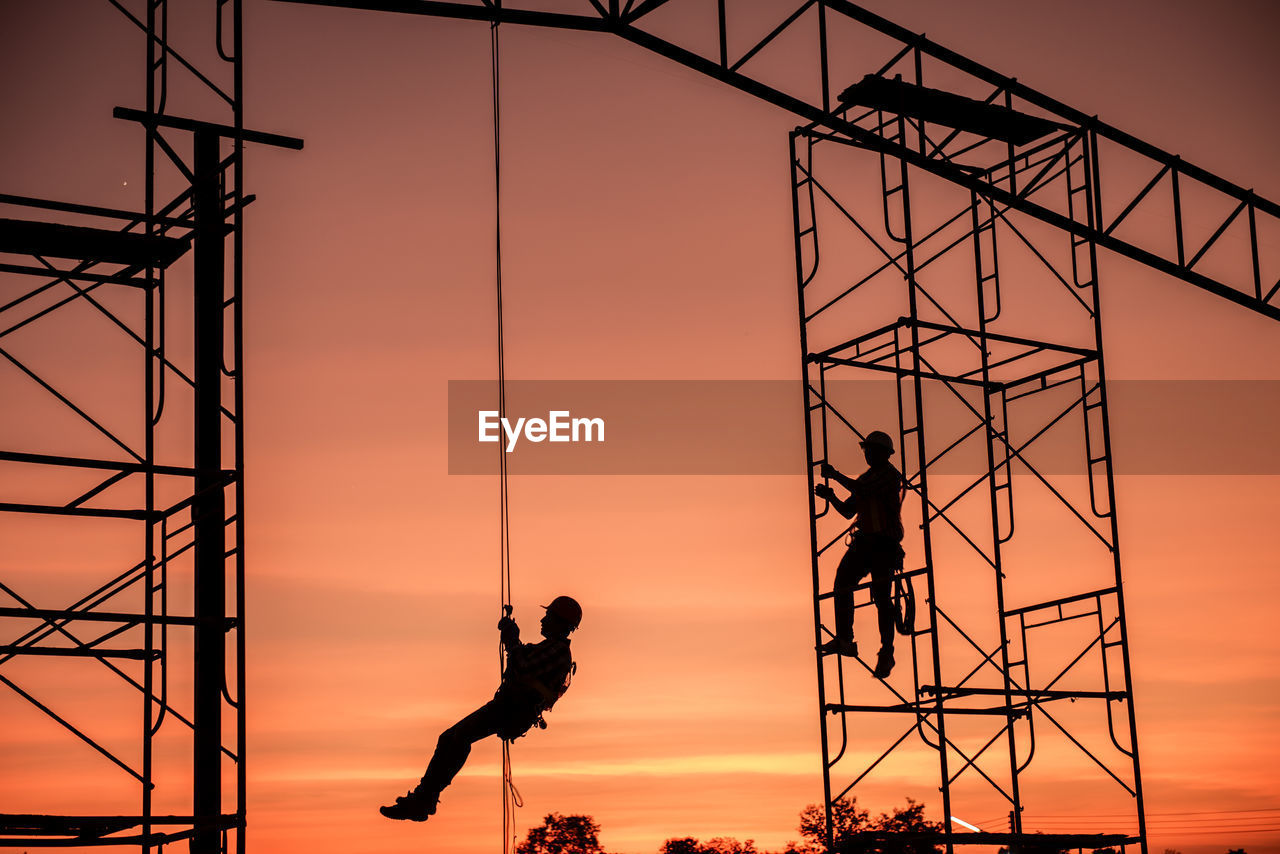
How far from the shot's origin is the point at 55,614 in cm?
1382

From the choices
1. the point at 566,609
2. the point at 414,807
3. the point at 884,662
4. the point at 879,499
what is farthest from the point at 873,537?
the point at 414,807

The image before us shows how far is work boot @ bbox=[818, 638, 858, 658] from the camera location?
647 inches

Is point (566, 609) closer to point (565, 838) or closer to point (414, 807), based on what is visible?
point (414, 807)

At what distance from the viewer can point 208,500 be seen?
1483cm

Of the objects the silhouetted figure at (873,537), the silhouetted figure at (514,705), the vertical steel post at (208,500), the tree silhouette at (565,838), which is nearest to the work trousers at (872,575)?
the silhouetted figure at (873,537)

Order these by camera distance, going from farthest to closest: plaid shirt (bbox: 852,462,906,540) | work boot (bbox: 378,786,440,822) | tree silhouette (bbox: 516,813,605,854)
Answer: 1. tree silhouette (bbox: 516,813,605,854)
2. plaid shirt (bbox: 852,462,906,540)
3. work boot (bbox: 378,786,440,822)

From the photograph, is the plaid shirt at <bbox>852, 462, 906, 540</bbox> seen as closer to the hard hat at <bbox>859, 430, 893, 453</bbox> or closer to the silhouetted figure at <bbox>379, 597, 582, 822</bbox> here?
the hard hat at <bbox>859, 430, 893, 453</bbox>

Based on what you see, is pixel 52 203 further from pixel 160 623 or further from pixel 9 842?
pixel 9 842

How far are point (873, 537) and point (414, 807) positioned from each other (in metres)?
5.37

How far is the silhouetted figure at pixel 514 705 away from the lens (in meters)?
14.2

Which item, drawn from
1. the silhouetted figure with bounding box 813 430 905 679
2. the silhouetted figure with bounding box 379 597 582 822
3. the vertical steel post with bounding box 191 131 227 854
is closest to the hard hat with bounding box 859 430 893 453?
the silhouetted figure with bounding box 813 430 905 679

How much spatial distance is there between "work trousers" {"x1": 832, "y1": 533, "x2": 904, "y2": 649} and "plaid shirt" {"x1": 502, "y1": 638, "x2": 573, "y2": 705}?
3.47 meters

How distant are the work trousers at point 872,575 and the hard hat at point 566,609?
346 cm

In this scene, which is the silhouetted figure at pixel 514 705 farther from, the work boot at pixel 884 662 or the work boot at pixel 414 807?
the work boot at pixel 884 662
